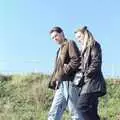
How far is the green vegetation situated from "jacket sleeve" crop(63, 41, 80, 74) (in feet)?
8.55

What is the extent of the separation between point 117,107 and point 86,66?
7.58m

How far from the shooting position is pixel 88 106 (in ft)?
31.7

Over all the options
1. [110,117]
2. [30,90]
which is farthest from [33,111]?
[30,90]

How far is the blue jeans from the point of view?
1035cm

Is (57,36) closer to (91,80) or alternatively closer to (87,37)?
(87,37)

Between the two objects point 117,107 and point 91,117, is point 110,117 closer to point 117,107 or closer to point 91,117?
point 117,107

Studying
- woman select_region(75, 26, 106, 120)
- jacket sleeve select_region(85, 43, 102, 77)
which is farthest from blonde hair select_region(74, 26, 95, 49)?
jacket sleeve select_region(85, 43, 102, 77)

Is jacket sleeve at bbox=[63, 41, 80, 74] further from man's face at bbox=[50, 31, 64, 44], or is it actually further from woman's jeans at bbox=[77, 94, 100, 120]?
woman's jeans at bbox=[77, 94, 100, 120]

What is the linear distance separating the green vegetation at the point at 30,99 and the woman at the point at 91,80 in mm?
3129

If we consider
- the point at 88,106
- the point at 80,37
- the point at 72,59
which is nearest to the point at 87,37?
the point at 80,37

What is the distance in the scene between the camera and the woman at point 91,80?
9648 millimetres

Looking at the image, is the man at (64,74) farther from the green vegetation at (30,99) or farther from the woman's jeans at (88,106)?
the green vegetation at (30,99)

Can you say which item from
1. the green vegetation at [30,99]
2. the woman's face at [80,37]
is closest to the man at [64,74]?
the woman's face at [80,37]

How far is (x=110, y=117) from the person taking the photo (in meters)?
15.4
